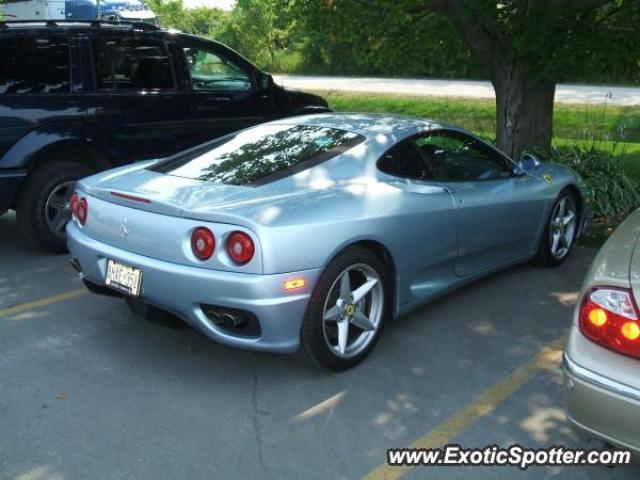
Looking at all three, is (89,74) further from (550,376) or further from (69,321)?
(550,376)

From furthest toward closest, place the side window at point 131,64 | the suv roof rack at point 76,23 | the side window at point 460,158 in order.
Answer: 1. the side window at point 131,64
2. the suv roof rack at point 76,23
3. the side window at point 460,158

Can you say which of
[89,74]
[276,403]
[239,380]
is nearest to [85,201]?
[239,380]

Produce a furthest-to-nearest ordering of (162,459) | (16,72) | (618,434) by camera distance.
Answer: (16,72) < (162,459) < (618,434)

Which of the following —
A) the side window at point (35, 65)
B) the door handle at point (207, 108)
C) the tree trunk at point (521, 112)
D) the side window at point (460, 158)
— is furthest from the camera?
the tree trunk at point (521, 112)

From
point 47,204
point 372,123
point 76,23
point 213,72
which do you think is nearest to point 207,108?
point 213,72

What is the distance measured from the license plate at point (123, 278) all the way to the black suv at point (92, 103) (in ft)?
7.81

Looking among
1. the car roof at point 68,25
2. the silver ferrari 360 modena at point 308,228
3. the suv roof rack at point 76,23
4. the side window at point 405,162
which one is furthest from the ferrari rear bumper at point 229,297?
the suv roof rack at point 76,23

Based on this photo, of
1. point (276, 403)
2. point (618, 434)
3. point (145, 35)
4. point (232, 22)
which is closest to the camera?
point (618, 434)

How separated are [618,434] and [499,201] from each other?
2.52m

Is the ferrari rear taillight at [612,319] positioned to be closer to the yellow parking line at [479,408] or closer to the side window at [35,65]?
the yellow parking line at [479,408]

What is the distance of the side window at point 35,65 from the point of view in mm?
5748

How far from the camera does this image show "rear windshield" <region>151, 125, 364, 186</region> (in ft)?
13.4

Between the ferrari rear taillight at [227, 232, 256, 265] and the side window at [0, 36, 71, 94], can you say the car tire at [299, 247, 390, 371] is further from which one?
the side window at [0, 36, 71, 94]

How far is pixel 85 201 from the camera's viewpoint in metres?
4.14
